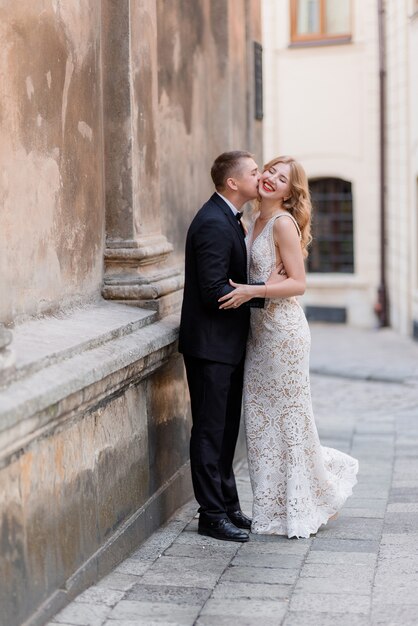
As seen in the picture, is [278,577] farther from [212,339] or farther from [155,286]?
[155,286]

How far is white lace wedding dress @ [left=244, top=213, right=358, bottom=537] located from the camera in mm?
6266

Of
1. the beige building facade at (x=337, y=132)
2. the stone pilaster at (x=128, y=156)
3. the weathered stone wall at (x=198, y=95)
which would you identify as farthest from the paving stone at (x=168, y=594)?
the beige building facade at (x=337, y=132)

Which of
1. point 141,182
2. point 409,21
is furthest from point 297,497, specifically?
point 409,21

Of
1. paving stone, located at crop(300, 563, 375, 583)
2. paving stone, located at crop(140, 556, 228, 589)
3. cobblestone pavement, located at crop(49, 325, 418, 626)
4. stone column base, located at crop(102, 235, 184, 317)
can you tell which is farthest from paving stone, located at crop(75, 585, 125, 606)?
stone column base, located at crop(102, 235, 184, 317)

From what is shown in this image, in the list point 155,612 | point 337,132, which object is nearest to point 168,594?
point 155,612

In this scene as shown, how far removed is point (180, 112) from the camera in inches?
297

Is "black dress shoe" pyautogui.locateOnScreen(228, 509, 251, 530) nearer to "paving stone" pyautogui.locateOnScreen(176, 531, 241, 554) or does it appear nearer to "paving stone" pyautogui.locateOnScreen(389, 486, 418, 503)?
"paving stone" pyautogui.locateOnScreen(176, 531, 241, 554)

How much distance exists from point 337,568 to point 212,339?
1.27m

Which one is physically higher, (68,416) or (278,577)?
(68,416)

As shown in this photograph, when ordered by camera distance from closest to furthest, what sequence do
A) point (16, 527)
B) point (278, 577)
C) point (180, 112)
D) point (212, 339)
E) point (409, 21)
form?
point (16, 527), point (278, 577), point (212, 339), point (180, 112), point (409, 21)

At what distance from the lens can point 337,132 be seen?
2189cm

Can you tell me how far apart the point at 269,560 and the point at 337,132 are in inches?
660

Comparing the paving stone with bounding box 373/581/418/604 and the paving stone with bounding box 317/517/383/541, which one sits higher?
the paving stone with bounding box 373/581/418/604

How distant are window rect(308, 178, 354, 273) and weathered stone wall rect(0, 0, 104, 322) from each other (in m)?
16.0
